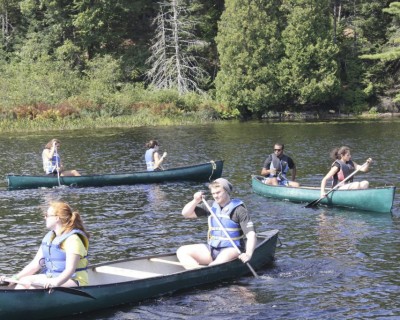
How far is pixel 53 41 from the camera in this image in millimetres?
59719

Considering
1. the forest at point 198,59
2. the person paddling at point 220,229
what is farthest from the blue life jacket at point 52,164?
the forest at point 198,59

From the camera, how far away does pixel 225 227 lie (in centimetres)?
985

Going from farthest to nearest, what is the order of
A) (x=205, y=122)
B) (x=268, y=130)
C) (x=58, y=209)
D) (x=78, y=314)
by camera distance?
(x=205, y=122) → (x=268, y=130) → (x=78, y=314) → (x=58, y=209)

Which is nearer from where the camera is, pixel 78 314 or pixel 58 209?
pixel 58 209

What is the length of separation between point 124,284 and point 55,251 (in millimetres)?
1254

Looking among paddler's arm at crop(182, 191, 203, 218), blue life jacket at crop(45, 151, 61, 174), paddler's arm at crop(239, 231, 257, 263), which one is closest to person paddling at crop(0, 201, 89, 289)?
paddler's arm at crop(182, 191, 203, 218)

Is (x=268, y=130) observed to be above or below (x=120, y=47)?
below

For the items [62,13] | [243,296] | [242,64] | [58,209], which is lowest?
[243,296]

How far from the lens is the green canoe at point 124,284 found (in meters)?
8.39

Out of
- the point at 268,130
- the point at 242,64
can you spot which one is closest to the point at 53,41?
the point at 242,64

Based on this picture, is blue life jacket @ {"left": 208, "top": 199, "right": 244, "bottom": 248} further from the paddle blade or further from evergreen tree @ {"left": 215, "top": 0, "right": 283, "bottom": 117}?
evergreen tree @ {"left": 215, "top": 0, "right": 283, "bottom": 117}

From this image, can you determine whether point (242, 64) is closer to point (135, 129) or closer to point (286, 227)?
point (135, 129)

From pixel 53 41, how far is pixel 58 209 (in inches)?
2126

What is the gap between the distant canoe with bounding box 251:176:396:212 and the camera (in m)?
15.0
